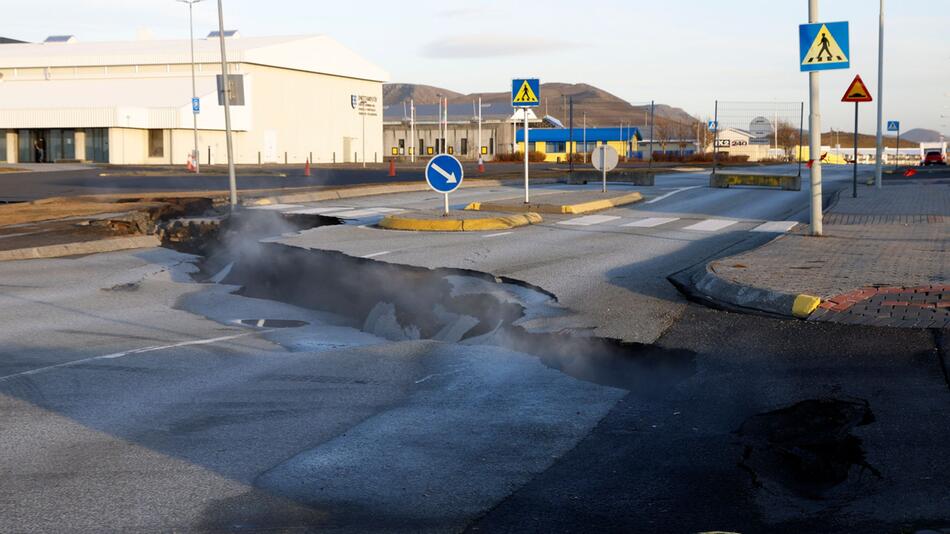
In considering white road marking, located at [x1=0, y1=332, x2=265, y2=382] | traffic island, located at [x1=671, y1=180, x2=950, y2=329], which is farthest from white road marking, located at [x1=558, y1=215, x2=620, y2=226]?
white road marking, located at [x1=0, y1=332, x2=265, y2=382]

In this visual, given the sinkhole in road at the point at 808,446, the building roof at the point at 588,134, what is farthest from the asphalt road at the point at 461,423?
the building roof at the point at 588,134

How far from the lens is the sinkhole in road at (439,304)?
26.3 feet

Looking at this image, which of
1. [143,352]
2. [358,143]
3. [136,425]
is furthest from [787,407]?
[358,143]

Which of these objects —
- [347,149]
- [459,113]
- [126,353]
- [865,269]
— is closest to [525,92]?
[865,269]

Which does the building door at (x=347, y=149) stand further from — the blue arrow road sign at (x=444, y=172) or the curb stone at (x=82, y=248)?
the curb stone at (x=82, y=248)

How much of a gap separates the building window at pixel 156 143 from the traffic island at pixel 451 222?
59.0 meters

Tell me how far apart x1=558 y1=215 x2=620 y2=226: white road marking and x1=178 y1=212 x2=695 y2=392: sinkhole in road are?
20.5ft

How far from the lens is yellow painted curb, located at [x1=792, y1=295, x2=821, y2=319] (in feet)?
29.9

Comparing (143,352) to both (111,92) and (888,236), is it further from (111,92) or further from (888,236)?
(111,92)

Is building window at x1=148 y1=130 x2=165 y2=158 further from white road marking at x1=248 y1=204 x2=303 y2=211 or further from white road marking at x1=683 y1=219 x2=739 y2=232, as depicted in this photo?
white road marking at x1=683 y1=219 x2=739 y2=232

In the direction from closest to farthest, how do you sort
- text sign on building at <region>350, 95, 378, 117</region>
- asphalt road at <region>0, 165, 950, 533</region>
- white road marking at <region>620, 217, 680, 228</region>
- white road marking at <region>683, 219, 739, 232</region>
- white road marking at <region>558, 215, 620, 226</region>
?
asphalt road at <region>0, 165, 950, 533</region> < white road marking at <region>683, 219, 739, 232</region> < white road marking at <region>620, 217, 680, 228</region> < white road marking at <region>558, 215, 620, 226</region> < text sign on building at <region>350, 95, 378, 117</region>

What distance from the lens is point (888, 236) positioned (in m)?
15.5

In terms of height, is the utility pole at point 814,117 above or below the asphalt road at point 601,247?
above

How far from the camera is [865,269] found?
11383 millimetres
